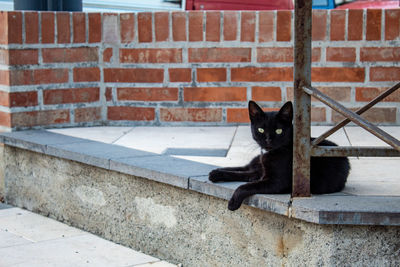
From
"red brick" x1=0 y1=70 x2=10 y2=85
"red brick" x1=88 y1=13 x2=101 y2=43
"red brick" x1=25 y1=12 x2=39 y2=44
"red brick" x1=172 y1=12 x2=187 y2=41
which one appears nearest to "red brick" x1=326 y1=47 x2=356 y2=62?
"red brick" x1=172 y1=12 x2=187 y2=41

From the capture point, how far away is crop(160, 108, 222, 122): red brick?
4.45m

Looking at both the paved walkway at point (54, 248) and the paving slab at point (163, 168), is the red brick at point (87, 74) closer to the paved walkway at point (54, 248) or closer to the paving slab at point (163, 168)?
the paved walkway at point (54, 248)

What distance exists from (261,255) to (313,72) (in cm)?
195

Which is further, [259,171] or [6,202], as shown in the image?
[6,202]

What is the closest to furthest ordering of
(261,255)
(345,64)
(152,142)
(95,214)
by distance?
(261,255), (95,214), (152,142), (345,64)

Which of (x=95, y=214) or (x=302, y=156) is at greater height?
(x=302, y=156)

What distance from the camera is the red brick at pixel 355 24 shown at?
4.28 meters

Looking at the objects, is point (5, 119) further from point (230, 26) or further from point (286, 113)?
point (286, 113)

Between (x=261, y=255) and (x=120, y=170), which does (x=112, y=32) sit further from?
(x=261, y=255)

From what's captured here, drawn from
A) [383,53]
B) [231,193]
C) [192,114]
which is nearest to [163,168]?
[231,193]

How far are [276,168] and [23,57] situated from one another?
2154mm

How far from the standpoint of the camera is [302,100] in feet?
8.31

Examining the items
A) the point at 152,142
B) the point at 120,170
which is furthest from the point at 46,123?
the point at 120,170

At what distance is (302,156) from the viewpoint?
8.38ft
